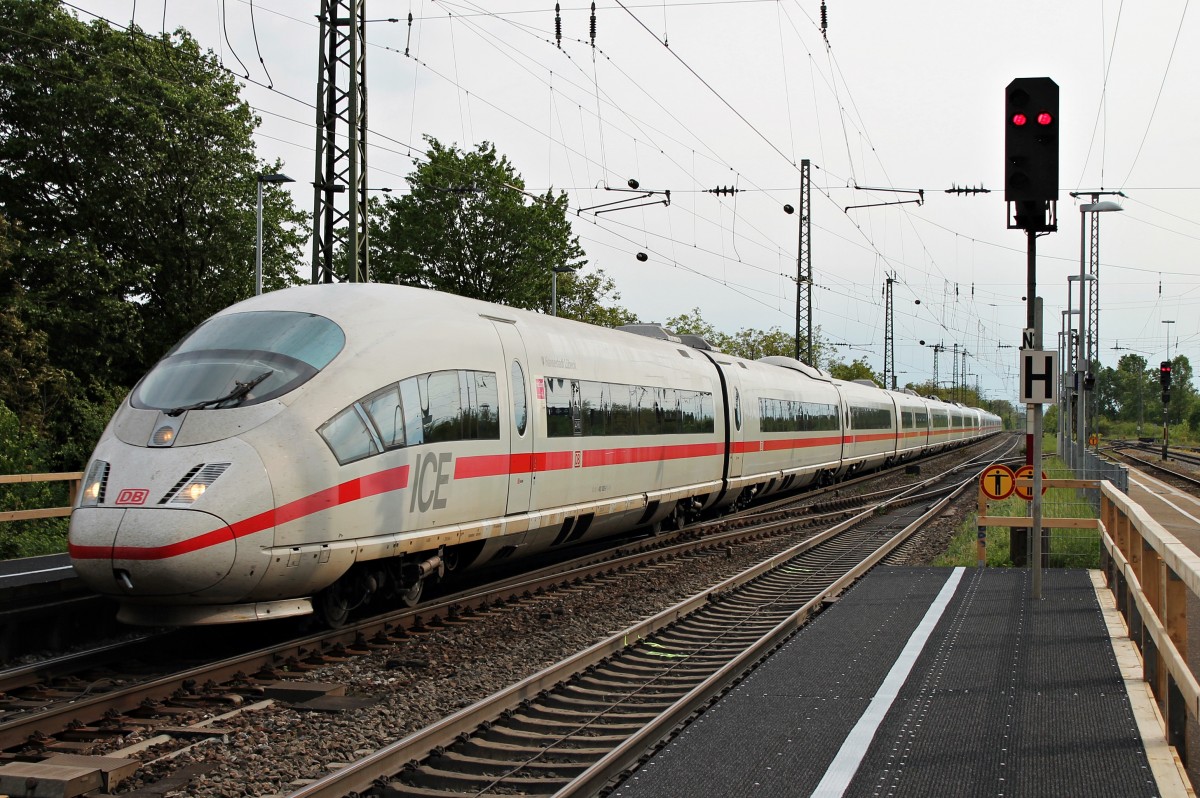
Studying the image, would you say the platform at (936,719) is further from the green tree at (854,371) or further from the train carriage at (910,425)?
the green tree at (854,371)

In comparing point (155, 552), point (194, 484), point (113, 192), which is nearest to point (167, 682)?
point (155, 552)

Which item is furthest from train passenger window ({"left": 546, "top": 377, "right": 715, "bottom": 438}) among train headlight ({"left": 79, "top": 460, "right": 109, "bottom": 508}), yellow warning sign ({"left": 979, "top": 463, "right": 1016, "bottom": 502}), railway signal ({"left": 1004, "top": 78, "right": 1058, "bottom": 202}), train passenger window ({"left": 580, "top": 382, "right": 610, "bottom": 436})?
railway signal ({"left": 1004, "top": 78, "right": 1058, "bottom": 202})

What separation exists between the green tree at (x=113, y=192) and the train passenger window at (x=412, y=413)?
2090cm

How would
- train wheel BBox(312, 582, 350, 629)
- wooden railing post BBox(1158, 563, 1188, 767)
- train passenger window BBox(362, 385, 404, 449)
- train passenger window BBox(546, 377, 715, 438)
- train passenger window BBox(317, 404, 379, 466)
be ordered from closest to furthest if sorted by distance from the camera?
wooden railing post BBox(1158, 563, 1188, 767)
train passenger window BBox(317, 404, 379, 466)
train passenger window BBox(362, 385, 404, 449)
train wheel BBox(312, 582, 350, 629)
train passenger window BBox(546, 377, 715, 438)

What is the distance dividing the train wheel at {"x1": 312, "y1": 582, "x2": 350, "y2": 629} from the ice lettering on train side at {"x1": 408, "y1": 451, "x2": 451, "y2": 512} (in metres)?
0.95

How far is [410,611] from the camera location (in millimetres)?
10055

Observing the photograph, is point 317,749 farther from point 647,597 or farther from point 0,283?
point 0,283

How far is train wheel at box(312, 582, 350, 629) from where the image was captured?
929cm

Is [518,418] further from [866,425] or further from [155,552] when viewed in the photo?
[866,425]

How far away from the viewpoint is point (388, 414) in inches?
367

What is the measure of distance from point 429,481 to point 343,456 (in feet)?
4.01

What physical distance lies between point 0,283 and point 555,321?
71.6ft

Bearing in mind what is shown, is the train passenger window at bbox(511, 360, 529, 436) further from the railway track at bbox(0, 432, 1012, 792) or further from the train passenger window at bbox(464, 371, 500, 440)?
the railway track at bbox(0, 432, 1012, 792)

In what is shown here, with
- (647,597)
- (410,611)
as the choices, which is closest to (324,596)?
(410,611)
